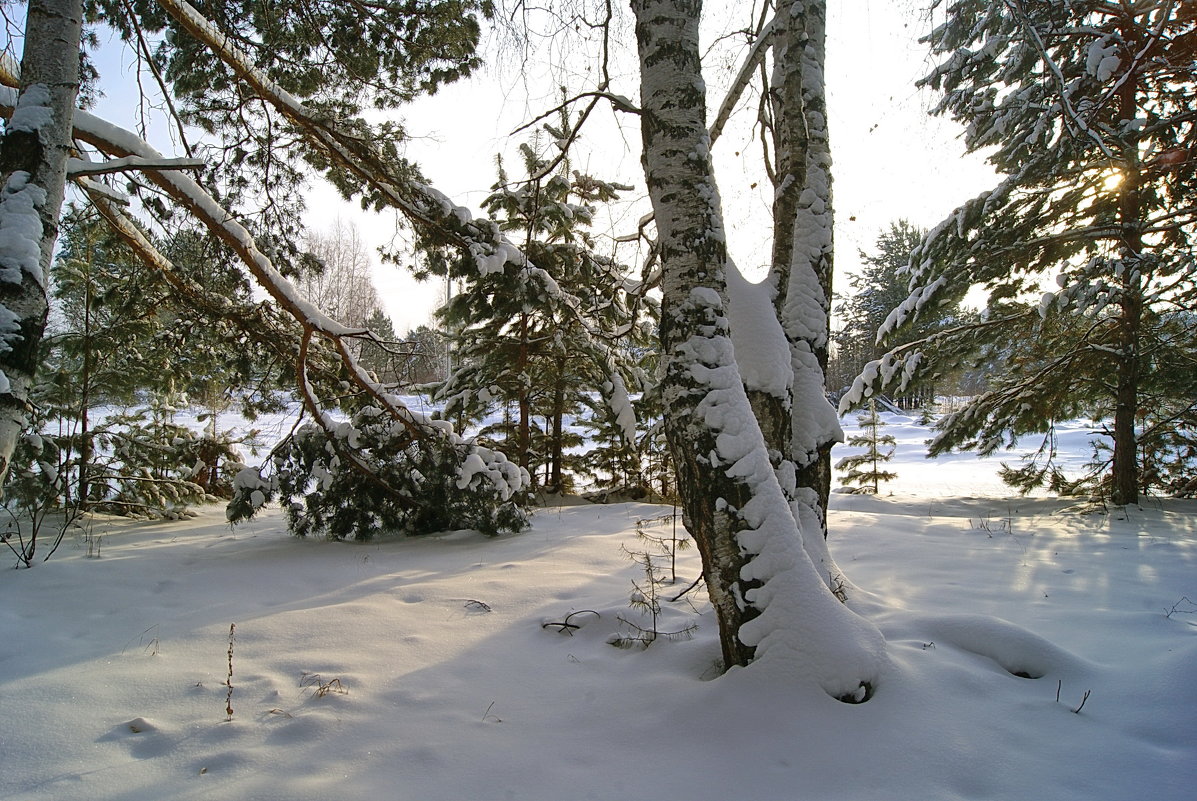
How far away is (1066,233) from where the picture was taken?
23.4 feet

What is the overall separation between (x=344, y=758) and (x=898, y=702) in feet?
6.80

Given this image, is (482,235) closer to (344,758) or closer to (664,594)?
(664,594)

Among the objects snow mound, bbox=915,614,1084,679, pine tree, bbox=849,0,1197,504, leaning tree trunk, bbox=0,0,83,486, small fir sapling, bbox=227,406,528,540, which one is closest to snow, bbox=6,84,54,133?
leaning tree trunk, bbox=0,0,83,486

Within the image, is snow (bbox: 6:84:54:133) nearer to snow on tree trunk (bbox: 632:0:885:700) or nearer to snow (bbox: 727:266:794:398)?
snow on tree trunk (bbox: 632:0:885:700)

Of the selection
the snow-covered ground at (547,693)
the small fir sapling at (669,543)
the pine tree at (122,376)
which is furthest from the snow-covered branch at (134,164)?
Answer: the small fir sapling at (669,543)

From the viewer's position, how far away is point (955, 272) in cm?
729

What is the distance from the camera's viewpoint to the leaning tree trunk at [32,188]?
8.07ft

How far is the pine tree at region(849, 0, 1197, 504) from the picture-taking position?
21.4ft

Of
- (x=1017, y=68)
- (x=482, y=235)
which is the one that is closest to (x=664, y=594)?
(x=482, y=235)

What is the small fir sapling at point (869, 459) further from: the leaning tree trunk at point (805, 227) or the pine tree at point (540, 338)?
the leaning tree trunk at point (805, 227)

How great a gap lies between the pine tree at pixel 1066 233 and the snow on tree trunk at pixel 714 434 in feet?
17.6

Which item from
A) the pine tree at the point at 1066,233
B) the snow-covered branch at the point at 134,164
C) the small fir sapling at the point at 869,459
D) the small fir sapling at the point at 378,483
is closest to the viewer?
the snow-covered branch at the point at 134,164

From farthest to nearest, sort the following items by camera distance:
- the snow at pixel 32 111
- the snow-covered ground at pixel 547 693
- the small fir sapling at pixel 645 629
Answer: the small fir sapling at pixel 645 629 < the snow at pixel 32 111 < the snow-covered ground at pixel 547 693

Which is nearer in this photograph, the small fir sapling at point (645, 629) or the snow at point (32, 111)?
the snow at point (32, 111)
